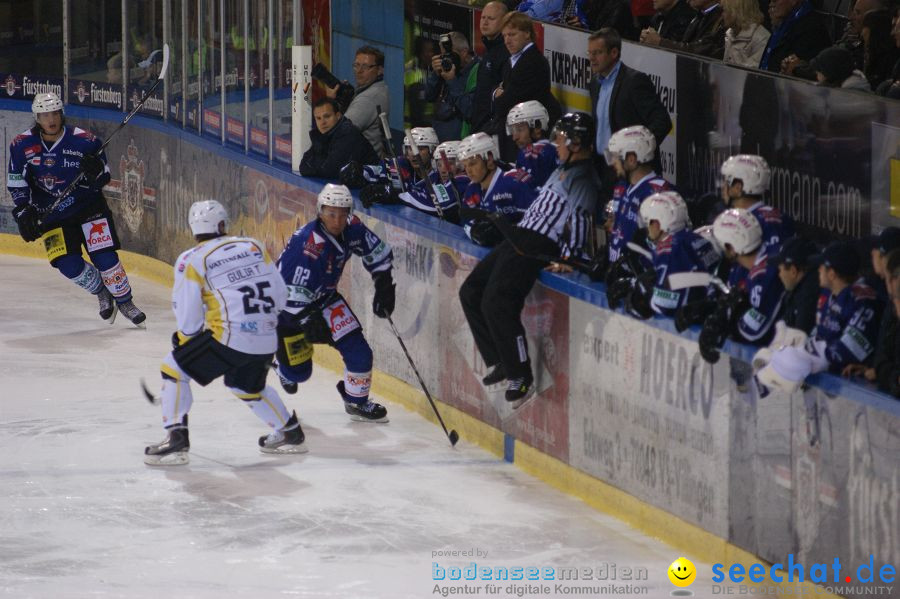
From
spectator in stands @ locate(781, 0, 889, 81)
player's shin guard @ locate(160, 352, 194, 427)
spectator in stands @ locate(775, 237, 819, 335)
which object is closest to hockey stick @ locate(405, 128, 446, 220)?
player's shin guard @ locate(160, 352, 194, 427)

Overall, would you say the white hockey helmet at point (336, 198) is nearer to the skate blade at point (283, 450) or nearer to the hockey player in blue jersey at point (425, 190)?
the hockey player in blue jersey at point (425, 190)

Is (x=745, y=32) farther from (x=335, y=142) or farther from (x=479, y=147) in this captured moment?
(x=335, y=142)

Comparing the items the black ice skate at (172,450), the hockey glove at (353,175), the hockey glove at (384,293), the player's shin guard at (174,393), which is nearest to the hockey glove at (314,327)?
the hockey glove at (384,293)

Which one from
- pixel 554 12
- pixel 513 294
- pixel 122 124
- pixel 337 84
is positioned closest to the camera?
pixel 513 294

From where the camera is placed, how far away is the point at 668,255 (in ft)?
22.2

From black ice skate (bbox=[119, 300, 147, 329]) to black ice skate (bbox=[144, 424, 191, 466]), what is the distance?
3.38 m

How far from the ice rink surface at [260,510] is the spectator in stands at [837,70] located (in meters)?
2.08

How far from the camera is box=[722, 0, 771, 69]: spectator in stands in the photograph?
26.1ft

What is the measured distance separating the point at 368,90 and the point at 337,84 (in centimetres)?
44

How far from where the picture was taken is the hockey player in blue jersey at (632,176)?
727 cm

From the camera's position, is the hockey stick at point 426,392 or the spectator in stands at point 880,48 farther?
the hockey stick at point 426,392

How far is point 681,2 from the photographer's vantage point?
888 cm

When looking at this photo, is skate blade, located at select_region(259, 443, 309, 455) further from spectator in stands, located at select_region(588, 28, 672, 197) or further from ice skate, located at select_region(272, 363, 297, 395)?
spectator in stands, located at select_region(588, 28, 672, 197)

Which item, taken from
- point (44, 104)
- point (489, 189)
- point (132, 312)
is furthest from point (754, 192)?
point (44, 104)
